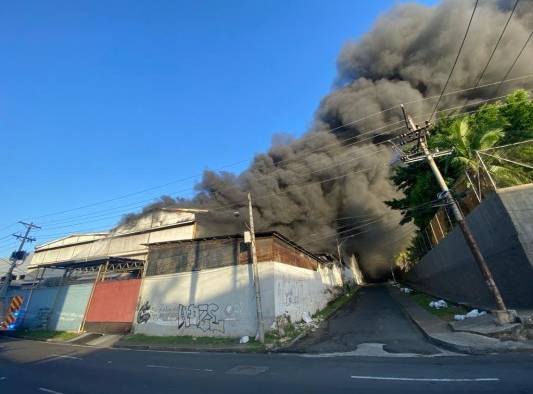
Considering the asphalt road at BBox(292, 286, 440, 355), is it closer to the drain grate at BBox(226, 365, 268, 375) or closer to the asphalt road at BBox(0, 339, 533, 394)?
the asphalt road at BBox(0, 339, 533, 394)

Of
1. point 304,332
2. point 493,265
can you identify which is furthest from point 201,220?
point 493,265

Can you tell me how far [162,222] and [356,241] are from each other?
89.4ft

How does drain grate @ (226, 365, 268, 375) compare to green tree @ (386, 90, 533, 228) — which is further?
green tree @ (386, 90, 533, 228)

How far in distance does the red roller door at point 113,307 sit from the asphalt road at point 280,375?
7.88 metres

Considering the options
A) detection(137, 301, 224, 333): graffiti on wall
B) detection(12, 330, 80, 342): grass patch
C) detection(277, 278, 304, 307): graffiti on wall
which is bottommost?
detection(12, 330, 80, 342): grass patch

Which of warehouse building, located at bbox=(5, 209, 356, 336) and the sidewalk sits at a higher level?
warehouse building, located at bbox=(5, 209, 356, 336)

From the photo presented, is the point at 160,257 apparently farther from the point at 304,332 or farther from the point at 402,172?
the point at 402,172

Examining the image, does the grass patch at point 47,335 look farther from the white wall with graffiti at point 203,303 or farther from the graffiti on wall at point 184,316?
the graffiti on wall at point 184,316

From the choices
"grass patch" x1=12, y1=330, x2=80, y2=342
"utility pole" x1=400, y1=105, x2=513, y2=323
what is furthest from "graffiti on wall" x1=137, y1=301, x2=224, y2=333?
"utility pole" x1=400, y1=105, x2=513, y2=323

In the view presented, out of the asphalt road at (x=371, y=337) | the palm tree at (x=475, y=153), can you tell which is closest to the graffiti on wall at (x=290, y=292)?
the asphalt road at (x=371, y=337)

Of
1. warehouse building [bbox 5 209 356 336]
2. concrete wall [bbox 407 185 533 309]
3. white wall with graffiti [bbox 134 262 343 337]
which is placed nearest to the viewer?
concrete wall [bbox 407 185 533 309]

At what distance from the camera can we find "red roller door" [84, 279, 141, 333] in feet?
57.0

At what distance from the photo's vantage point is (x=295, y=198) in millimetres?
25703

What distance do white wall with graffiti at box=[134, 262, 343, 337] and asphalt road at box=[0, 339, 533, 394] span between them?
4.19 m
